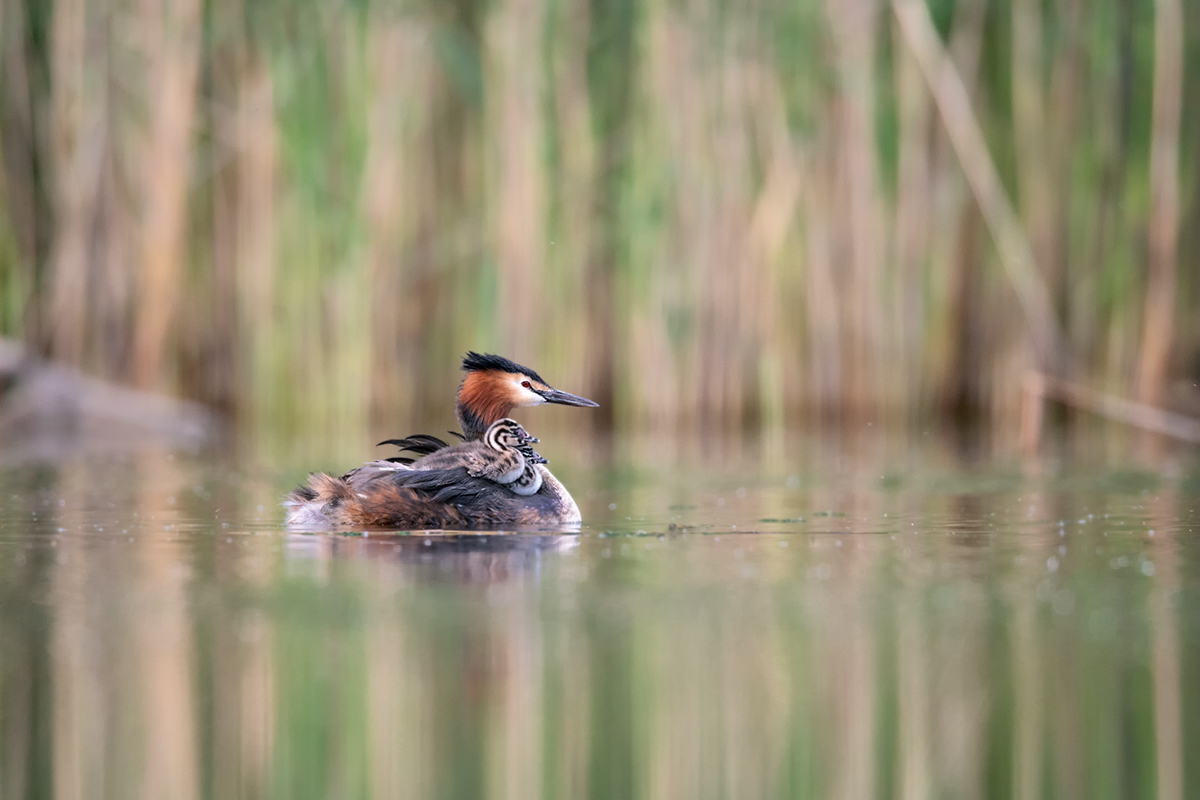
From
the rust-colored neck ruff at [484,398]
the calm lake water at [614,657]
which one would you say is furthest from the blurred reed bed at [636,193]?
the calm lake water at [614,657]

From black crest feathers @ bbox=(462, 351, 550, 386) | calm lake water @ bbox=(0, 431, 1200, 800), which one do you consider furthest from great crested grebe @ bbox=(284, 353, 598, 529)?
black crest feathers @ bbox=(462, 351, 550, 386)

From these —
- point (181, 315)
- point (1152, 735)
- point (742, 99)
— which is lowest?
point (1152, 735)

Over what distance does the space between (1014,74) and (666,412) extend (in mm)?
2733

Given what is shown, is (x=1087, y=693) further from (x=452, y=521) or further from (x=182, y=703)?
(x=452, y=521)

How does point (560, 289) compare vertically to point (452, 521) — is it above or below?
above

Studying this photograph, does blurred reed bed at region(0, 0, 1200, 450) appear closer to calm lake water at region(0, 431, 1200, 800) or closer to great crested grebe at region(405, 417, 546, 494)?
great crested grebe at region(405, 417, 546, 494)

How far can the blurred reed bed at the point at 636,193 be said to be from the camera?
31.7 ft

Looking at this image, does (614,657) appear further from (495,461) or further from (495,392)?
(495,392)

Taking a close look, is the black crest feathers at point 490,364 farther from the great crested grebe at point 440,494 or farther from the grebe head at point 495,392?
the great crested grebe at point 440,494

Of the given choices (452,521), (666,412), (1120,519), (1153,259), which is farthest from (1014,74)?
(452,521)

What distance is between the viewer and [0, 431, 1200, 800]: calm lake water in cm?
272

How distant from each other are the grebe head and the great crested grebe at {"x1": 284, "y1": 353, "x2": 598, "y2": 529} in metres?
0.54

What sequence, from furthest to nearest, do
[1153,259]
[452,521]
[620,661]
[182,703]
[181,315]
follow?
[181,315], [1153,259], [452,521], [620,661], [182,703]

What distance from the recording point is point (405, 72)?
9766 millimetres
